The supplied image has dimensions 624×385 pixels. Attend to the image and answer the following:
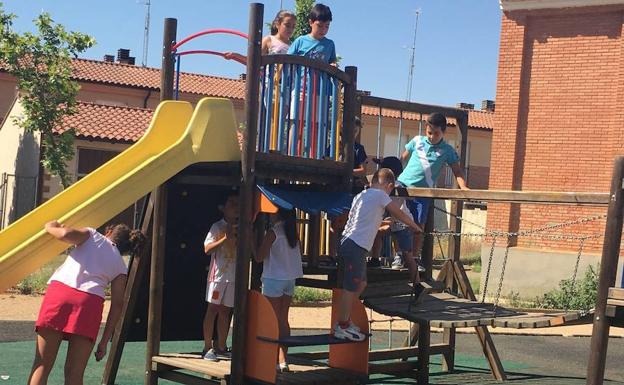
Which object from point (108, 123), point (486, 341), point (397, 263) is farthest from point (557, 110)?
point (108, 123)

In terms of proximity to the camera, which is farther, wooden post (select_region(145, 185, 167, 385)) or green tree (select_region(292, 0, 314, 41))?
green tree (select_region(292, 0, 314, 41))

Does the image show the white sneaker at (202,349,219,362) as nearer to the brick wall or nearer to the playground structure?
the playground structure

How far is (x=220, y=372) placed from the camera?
8445 millimetres

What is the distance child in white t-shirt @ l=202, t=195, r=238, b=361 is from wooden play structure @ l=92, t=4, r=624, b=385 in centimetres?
28

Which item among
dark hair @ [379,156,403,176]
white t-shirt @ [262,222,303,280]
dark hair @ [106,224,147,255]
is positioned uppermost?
dark hair @ [379,156,403,176]

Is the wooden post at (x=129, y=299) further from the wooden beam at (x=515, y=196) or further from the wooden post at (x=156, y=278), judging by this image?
the wooden beam at (x=515, y=196)

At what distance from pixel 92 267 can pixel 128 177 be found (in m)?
Result: 1.35

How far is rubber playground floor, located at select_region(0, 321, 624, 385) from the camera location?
34.2ft

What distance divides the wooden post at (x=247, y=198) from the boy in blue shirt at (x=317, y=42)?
3.28 ft

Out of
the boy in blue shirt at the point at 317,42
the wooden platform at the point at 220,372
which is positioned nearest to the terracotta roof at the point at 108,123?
the boy in blue shirt at the point at 317,42

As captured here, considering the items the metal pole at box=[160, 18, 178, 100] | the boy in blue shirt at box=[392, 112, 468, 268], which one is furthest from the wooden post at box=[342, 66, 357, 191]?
the metal pole at box=[160, 18, 178, 100]

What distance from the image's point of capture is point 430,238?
36.0 feet

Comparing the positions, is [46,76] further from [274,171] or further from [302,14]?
[274,171]

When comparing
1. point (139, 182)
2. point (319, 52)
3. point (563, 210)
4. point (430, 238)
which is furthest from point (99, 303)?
point (563, 210)
